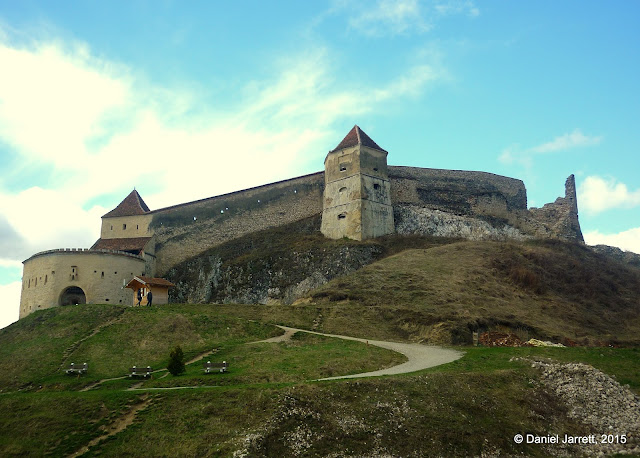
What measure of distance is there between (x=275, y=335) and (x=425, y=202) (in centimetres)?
2363

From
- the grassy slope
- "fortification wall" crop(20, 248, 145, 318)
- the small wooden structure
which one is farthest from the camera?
"fortification wall" crop(20, 248, 145, 318)

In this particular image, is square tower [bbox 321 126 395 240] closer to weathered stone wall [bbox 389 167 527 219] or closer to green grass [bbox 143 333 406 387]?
weathered stone wall [bbox 389 167 527 219]

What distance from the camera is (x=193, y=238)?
46781 mm

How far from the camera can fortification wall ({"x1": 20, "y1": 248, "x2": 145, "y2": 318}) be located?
35938 millimetres

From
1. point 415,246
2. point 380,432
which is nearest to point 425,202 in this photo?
point 415,246

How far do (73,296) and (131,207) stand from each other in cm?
1409

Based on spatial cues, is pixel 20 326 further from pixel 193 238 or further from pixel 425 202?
pixel 425 202

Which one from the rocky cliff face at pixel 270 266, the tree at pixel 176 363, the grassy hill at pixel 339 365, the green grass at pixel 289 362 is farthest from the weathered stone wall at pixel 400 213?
the tree at pixel 176 363

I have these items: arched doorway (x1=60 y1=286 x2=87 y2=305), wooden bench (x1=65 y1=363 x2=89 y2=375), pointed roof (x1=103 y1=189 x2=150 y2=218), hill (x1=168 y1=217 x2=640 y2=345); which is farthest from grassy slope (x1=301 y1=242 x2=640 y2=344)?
pointed roof (x1=103 y1=189 x2=150 y2=218)

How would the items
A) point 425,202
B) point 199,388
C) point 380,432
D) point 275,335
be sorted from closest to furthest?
point 380,432
point 199,388
point 275,335
point 425,202

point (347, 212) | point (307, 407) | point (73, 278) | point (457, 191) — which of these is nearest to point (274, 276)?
point (347, 212)

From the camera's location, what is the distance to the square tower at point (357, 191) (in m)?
41.3

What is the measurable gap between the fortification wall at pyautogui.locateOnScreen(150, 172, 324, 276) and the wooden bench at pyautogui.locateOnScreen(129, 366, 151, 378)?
982 inches

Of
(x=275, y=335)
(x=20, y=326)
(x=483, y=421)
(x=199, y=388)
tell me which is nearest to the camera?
(x=483, y=421)
